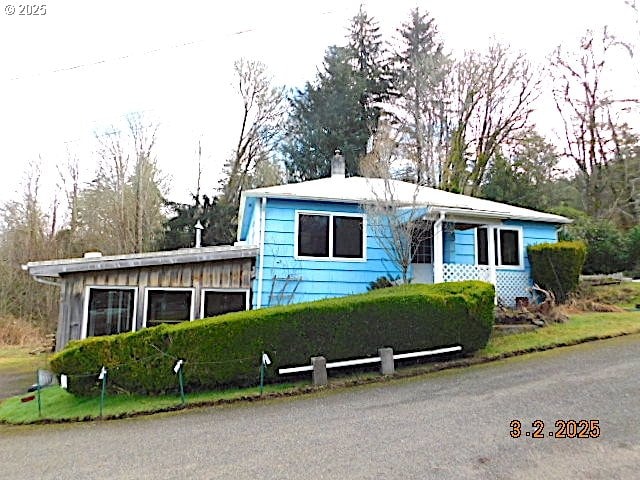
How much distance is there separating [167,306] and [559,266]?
32.2 feet

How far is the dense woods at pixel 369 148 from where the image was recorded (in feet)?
74.9

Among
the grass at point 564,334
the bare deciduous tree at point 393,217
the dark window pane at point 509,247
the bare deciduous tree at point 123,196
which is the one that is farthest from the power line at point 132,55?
the bare deciduous tree at point 123,196

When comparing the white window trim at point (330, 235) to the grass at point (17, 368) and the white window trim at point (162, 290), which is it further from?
the grass at point (17, 368)

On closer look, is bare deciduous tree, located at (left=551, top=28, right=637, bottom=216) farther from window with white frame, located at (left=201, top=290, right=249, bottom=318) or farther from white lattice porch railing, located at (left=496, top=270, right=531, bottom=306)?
window with white frame, located at (left=201, top=290, right=249, bottom=318)

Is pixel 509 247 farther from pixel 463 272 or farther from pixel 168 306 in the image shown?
pixel 168 306

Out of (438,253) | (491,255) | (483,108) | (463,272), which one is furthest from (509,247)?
(483,108)

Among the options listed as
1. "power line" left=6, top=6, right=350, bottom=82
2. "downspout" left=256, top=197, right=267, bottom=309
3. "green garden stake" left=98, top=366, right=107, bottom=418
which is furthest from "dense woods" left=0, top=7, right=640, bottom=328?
"green garden stake" left=98, top=366, right=107, bottom=418

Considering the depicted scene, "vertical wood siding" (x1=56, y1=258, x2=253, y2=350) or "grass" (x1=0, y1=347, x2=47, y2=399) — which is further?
"grass" (x1=0, y1=347, x2=47, y2=399)

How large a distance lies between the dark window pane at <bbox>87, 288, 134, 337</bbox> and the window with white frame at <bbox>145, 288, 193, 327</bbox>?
0.39 meters

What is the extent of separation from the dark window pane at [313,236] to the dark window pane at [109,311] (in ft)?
13.1

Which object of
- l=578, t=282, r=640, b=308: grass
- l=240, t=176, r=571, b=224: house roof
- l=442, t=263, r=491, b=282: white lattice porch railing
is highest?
l=240, t=176, r=571, b=224: house roof

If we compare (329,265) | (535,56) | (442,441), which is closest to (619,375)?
(442,441)

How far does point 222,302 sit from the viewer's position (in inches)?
474

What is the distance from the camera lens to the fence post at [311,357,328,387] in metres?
8.48
